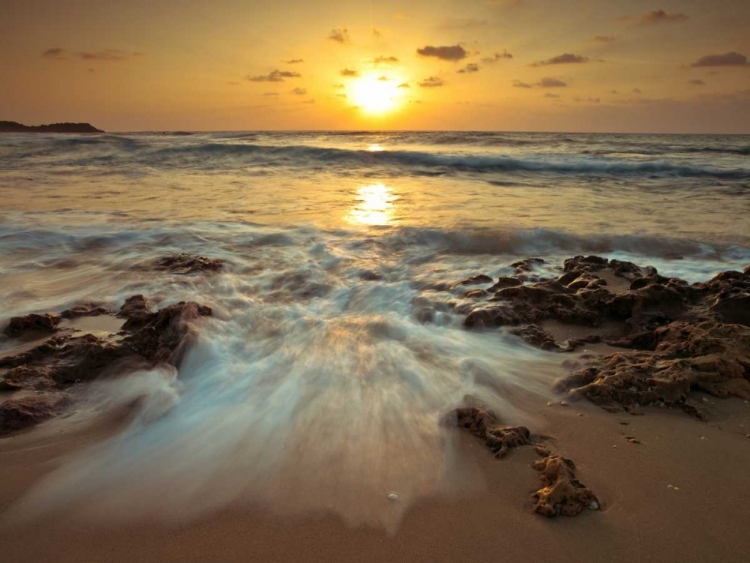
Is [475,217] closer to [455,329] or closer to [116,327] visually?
[455,329]

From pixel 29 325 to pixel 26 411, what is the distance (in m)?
1.26

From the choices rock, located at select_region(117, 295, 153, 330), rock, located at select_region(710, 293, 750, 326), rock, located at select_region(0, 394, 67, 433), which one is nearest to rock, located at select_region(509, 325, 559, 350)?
rock, located at select_region(710, 293, 750, 326)

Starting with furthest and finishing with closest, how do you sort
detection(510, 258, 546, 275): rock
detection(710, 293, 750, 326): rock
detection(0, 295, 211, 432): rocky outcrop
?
detection(510, 258, 546, 275): rock, detection(710, 293, 750, 326): rock, detection(0, 295, 211, 432): rocky outcrop

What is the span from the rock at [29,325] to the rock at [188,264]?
1.40 meters

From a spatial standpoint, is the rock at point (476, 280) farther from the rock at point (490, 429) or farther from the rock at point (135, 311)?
the rock at point (135, 311)

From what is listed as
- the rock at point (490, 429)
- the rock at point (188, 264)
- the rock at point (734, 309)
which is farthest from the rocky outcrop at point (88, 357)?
the rock at point (734, 309)

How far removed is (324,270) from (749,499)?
12.6 ft

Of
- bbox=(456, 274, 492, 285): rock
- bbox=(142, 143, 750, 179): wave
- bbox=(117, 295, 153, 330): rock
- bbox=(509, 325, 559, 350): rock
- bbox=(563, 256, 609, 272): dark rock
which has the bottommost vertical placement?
bbox=(509, 325, 559, 350): rock

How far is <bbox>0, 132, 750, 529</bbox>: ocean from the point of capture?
2092mm

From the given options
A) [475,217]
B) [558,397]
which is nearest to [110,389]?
[558,397]

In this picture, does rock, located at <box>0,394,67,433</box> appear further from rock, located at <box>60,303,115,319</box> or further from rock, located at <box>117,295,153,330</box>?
rock, located at <box>60,303,115,319</box>

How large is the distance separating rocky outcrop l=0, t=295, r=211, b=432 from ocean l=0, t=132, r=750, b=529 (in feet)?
0.55

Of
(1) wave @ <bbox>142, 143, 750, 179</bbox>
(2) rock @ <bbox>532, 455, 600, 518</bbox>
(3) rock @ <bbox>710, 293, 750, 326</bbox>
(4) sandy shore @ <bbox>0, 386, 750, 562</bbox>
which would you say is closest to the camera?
(4) sandy shore @ <bbox>0, 386, 750, 562</bbox>

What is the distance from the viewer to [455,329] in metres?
3.61
